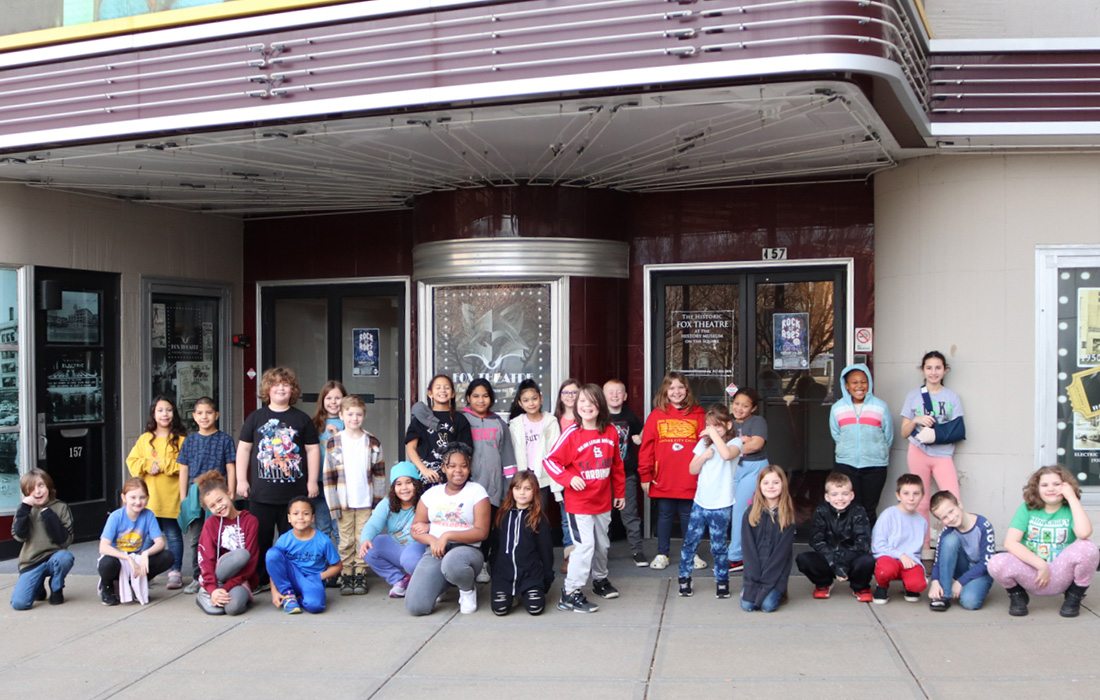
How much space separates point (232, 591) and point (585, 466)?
2.39 m

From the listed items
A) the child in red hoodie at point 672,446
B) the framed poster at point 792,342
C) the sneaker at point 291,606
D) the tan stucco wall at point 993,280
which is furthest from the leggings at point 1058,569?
the sneaker at point 291,606

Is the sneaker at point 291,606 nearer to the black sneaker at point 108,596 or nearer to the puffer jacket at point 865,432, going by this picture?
the black sneaker at point 108,596

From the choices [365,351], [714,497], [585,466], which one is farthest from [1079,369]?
[365,351]

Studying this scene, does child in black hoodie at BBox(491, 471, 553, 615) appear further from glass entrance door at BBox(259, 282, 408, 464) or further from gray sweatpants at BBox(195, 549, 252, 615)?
glass entrance door at BBox(259, 282, 408, 464)

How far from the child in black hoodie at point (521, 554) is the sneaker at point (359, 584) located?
1087 mm

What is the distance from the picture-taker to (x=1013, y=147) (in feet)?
26.1

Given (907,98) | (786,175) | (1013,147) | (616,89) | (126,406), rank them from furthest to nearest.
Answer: (126,406)
(786,175)
(1013,147)
(907,98)
(616,89)

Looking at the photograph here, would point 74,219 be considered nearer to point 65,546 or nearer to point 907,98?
point 65,546

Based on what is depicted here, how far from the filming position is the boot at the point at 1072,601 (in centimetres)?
653

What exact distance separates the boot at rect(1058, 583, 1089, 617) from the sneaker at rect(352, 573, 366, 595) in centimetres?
446

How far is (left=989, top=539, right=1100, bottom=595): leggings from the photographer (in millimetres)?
6453

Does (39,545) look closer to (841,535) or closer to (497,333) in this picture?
(497,333)

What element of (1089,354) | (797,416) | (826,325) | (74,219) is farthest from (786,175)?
(74,219)

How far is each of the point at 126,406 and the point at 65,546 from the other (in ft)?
8.61
